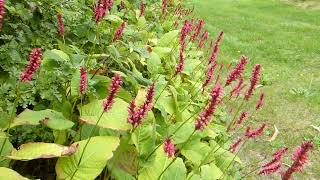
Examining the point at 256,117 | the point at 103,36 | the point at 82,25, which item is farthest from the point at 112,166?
the point at 256,117

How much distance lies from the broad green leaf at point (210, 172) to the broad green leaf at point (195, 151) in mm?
141

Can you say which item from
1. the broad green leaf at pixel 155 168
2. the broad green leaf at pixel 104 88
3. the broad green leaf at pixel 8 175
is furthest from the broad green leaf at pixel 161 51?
the broad green leaf at pixel 8 175

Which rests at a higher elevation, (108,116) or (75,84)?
(75,84)

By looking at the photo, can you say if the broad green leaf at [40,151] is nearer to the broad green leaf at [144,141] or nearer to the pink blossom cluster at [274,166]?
the broad green leaf at [144,141]

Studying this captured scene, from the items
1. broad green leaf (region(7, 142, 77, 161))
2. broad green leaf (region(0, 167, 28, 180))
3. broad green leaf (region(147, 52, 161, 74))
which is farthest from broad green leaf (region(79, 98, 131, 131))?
broad green leaf (region(147, 52, 161, 74))

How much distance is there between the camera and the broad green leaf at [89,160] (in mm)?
3045

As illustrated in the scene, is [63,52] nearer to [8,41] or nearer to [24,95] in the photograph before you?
[8,41]

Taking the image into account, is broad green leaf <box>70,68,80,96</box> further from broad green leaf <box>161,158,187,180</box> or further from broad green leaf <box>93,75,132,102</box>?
broad green leaf <box>161,158,187,180</box>

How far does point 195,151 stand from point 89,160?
1.55 m

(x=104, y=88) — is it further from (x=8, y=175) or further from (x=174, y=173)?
(x=8, y=175)

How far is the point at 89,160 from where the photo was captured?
10.1 ft

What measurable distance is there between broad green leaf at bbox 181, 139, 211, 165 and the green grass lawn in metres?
2.45

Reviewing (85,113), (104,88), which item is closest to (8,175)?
(85,113)

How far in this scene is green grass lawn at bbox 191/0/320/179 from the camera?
7.82 m
